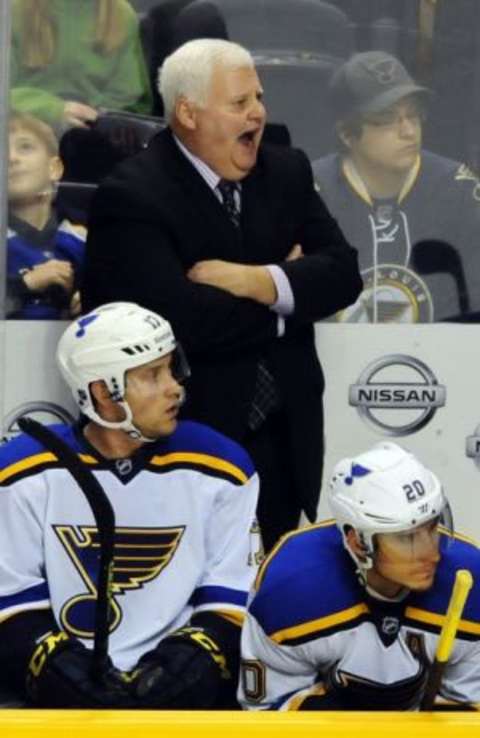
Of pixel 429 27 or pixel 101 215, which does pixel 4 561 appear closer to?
pixel 101 215

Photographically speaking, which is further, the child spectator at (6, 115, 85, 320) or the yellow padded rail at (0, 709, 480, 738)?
the child spectator at (6, 115, 85, 320)

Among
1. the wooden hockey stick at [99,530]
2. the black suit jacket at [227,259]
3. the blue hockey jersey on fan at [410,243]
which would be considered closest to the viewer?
the wooden hockey stick at [99,530]

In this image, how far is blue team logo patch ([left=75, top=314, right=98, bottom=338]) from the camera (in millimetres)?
5094

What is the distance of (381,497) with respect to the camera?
4660mm

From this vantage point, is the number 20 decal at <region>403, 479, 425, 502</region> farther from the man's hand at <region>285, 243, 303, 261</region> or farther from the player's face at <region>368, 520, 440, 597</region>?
the man's hand at <region>285, 243, 303, 261</region>

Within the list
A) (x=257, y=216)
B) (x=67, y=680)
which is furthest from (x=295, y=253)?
(x=67, y=680)

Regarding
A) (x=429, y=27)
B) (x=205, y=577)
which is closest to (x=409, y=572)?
(x=205, y=577)

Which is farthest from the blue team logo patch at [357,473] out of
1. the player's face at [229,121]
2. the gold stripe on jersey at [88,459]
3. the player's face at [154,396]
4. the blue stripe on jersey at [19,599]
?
the player's face at [229,121]

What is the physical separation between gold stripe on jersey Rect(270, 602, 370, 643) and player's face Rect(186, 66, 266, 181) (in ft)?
4.45

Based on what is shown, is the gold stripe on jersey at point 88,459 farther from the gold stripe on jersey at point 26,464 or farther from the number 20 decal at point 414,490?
the number 20 decal at point 414,490

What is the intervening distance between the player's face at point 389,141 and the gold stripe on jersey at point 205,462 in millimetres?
1107

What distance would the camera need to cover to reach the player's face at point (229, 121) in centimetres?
560

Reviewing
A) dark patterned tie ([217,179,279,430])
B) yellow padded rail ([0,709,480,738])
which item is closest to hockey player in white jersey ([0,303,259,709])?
dark patterned tie ([217,179,279,430])

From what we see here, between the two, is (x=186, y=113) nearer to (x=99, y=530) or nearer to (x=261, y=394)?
(x=261, y=394)
